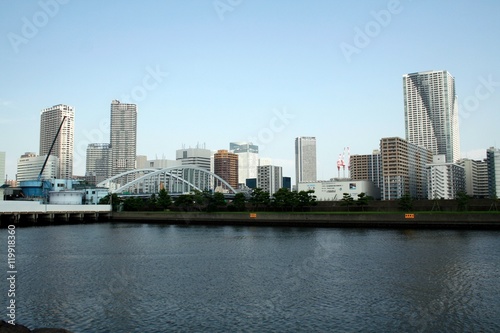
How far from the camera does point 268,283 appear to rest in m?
25.7

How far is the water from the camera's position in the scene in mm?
18438

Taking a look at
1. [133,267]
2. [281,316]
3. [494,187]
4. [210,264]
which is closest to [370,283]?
[281,316]

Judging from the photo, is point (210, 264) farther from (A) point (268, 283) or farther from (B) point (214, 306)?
(B) point (214, 306)

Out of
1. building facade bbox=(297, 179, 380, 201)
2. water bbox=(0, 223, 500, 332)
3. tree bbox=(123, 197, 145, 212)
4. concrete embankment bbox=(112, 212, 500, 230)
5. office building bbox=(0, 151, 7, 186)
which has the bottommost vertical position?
water bbox=(0, 223, 500, 332)

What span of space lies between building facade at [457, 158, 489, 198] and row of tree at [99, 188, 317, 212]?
117280 mm

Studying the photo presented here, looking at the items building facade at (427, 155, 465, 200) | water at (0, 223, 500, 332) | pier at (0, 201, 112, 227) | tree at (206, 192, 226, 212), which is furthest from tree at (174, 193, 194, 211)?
building facade at (427, 155, 465, 200)

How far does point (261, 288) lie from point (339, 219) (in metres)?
47.8

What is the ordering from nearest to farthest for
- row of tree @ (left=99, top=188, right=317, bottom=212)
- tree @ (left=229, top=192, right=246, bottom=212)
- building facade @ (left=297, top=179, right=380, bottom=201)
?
1. row of tree @ (left=99, top=188, right=317, bottom=212)
2. tree @ (left=229, top=192, right=246, bottom=212)
3. building facade @ (left=297, top=179, right=380, bottom=201)

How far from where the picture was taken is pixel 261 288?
2441cm

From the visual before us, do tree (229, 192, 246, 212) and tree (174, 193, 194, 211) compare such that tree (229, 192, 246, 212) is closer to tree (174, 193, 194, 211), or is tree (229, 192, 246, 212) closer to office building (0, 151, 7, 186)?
tree (174, 193, 194, 211)

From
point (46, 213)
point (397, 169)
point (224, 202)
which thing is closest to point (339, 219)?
point (224, 202)

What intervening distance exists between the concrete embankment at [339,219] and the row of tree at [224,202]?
708 centimetres

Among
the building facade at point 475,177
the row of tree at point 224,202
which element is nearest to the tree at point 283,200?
the row of tree at point 224,202

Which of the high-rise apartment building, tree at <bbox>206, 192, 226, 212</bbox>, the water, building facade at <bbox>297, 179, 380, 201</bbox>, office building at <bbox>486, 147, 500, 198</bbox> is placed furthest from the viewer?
building facade at <bbox>297, 179, 380, 201</bbox>
